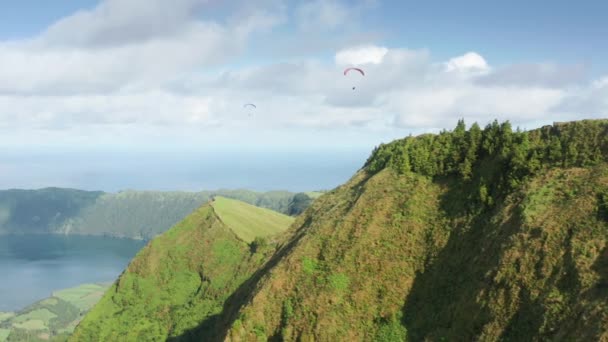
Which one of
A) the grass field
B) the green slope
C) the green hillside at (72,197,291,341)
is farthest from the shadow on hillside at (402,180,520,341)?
the grass field

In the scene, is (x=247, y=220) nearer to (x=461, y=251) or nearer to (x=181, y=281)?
(x=181, y=281)

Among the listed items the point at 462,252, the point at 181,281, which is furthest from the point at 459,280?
the point at 181,281

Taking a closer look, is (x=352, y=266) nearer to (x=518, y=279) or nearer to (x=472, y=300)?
(x=472, y=300)

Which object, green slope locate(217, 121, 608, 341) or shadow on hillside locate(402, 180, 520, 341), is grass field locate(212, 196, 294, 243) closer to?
green slope locate(217, 121, 608, 341)

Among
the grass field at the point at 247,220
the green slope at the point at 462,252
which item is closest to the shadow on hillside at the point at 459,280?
Result: the green slope at the point at 462,252

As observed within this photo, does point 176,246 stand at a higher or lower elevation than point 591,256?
lower

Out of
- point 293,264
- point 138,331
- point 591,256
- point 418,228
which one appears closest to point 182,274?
point 138,331
